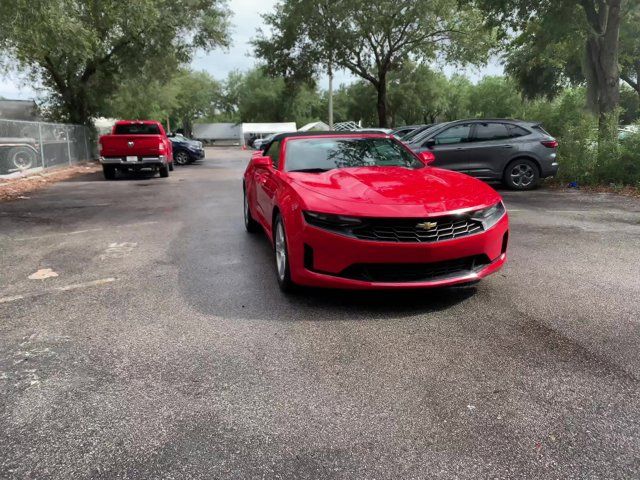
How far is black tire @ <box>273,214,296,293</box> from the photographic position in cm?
448

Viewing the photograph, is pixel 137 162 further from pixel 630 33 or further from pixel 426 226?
pixel 630 33

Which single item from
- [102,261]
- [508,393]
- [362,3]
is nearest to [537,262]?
[508,393]

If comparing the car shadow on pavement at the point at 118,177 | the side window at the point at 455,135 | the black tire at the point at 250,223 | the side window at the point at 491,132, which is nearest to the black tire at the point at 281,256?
the black tire at the point at 250,223

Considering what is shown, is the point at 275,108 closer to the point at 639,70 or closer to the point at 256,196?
the point at 639,70

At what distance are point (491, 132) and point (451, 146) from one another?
968mm

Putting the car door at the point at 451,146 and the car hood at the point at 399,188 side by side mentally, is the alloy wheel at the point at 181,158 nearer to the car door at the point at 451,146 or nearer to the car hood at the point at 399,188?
the car door at the point at 451,146

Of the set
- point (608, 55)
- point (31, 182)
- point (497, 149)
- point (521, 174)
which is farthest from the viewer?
point (31, 182)

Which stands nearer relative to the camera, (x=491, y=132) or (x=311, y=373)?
(x=311, y=373)

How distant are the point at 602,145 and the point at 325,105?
71097mm

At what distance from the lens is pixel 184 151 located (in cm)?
2567

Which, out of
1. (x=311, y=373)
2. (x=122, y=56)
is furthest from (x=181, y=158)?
(x=311, y=373)

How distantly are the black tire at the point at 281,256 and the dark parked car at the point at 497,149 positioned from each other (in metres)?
7.44

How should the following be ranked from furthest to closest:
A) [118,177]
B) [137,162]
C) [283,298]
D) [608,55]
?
[118,177] → [137,162] → [608,55] → [283,298]

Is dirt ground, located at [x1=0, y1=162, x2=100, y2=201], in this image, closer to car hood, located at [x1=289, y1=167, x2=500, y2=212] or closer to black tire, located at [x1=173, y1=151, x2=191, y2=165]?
black tire, located at [x1=173, y1=151, x2=191, y2=165]
